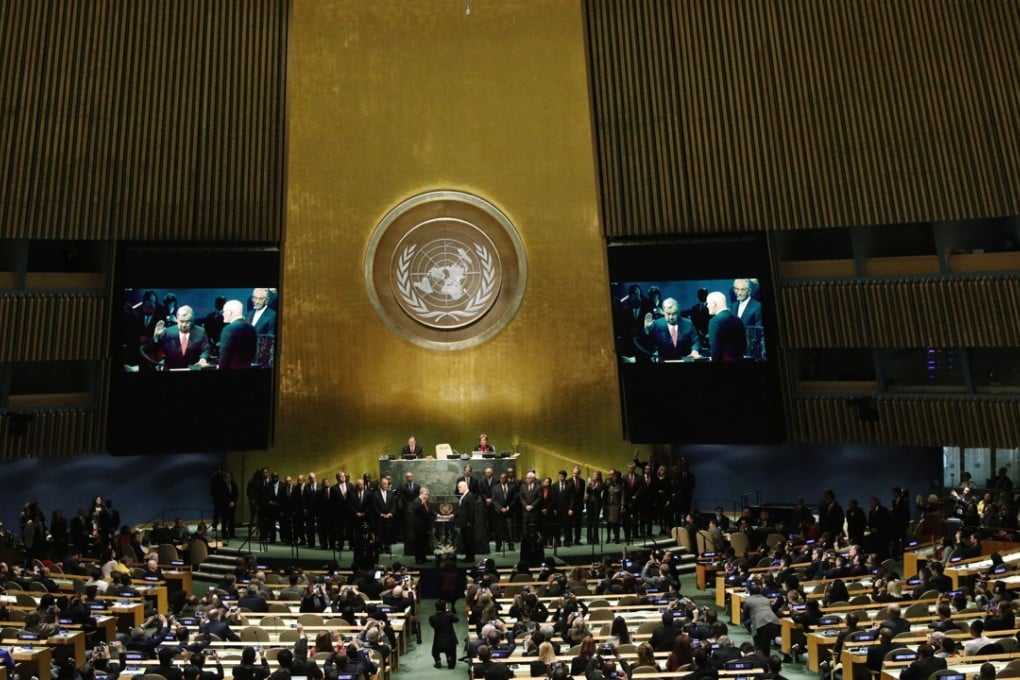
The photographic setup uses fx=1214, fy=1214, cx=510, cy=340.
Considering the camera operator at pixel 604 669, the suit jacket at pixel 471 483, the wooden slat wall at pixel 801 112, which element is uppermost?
the wooden slat wall at pixel 801 112

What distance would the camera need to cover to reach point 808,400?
2089 cm

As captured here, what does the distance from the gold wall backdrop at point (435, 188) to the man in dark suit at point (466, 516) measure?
345 cm

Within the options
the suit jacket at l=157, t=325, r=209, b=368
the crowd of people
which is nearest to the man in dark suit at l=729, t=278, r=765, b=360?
the crowd of people

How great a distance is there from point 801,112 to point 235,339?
10075 millimetres

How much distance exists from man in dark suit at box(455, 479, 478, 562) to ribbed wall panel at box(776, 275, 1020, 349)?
6.02 meters

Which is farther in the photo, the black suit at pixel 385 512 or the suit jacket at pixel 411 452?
the suit jacket at pixel 411 452

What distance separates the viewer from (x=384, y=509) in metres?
19.3

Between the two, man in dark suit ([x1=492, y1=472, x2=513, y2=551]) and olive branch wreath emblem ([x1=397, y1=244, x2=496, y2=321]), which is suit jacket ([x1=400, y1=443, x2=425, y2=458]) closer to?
man in dark suit ([x1=492, y1=472, x2=513, y2=551])

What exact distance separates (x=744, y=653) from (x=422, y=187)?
13022 mm

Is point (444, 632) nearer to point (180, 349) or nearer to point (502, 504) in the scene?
point (502, 504)

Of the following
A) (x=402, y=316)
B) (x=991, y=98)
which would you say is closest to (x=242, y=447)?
(x=402, y=316)

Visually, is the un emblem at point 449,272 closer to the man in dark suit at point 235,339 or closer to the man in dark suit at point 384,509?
the man in dark suit at point 235,339

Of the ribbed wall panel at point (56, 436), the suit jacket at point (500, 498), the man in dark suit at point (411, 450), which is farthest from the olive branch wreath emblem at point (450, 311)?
the ribbed wall panel at point (56, 436)

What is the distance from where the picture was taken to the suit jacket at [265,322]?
20.4m
